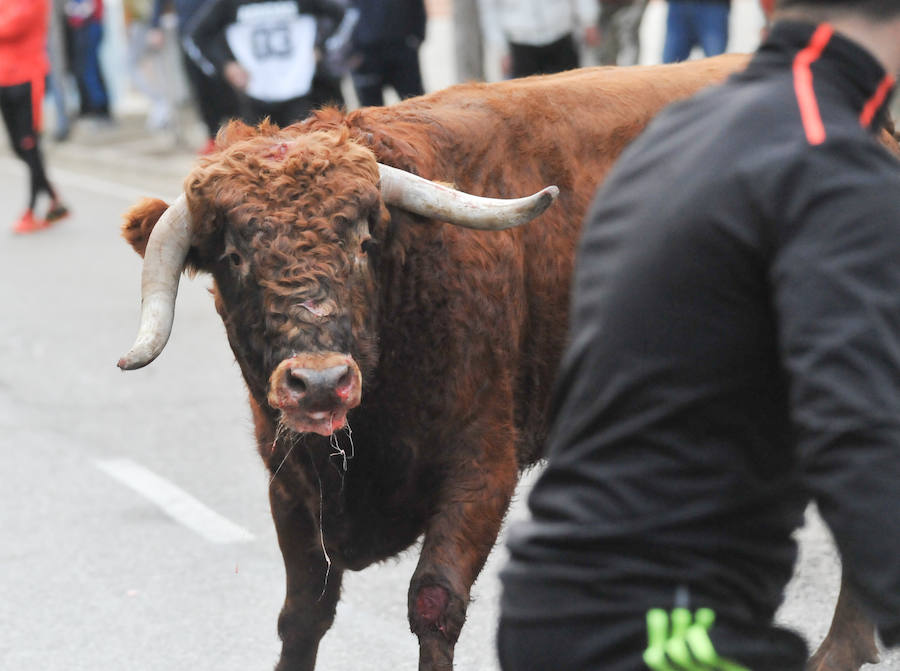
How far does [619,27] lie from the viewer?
11930 mm

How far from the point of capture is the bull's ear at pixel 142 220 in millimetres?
3988

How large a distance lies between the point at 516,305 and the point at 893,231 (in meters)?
2.41

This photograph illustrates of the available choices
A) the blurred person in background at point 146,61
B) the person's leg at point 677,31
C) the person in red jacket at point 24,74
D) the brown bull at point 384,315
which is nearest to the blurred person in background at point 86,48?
the blurred person in background at point 146,61

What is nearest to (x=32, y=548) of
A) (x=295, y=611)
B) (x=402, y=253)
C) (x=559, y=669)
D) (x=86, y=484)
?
(x=86, y=484)

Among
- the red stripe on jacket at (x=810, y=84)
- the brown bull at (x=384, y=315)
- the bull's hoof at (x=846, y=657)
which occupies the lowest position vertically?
the bull's hoof at (x=846, y=657)

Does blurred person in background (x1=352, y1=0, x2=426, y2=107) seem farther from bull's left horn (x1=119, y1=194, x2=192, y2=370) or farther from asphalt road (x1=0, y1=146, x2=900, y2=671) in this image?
bull's left horn (x1=119, y1=194, x2=192, y2=370)

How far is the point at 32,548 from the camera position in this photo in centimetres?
552

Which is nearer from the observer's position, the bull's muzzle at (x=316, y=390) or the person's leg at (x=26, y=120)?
the bull's muzzle at (x=316, y=390)

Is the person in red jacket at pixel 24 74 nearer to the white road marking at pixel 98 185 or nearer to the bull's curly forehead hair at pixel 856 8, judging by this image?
the white road marking at pixel 98 185

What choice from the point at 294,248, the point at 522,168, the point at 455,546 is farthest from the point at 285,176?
the point at 455,546

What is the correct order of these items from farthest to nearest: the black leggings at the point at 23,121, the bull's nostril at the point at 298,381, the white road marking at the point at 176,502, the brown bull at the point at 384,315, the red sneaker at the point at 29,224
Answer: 1. the red sneaker at the point at 29,224
2. the black leggings at the point at 23,121
3. the white road marking at the point at 176,502
4. the brown bull at the point at 384,315
5. the bull's nostril at the point at 298,381

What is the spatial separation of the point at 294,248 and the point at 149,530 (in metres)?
2.41

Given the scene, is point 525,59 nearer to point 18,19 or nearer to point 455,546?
point 18,19

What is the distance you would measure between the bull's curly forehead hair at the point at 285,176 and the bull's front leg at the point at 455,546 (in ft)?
2.40
